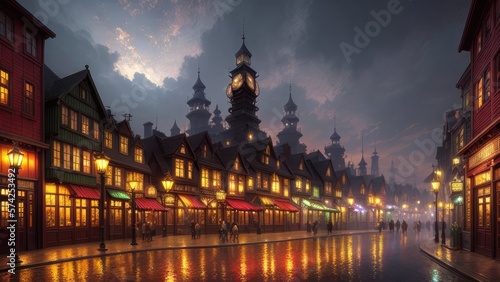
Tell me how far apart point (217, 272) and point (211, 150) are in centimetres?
2914

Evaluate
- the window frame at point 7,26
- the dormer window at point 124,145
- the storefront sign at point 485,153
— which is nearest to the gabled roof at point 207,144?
the dormer window at point 124,145

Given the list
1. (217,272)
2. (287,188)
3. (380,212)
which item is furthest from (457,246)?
(380,212)

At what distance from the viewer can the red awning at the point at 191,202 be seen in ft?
121

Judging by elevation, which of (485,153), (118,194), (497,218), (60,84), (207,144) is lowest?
(497,218)

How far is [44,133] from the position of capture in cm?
2383

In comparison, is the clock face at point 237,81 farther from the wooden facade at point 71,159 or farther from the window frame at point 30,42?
the window frame at point 30,42

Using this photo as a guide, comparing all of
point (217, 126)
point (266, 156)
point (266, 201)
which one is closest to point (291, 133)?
point (217, 126)

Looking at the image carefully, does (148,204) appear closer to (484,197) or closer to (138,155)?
(138,155)

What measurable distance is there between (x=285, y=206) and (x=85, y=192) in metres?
29.6

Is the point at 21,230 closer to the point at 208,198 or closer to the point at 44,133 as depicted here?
the point at 44,133

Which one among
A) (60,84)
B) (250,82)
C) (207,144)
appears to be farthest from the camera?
(250,82)

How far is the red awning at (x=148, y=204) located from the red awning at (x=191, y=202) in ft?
8.13

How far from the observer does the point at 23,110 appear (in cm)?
2194

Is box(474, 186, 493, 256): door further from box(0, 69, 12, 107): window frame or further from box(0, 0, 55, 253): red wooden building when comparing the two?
box(0, 69, 12, 107): window frame
